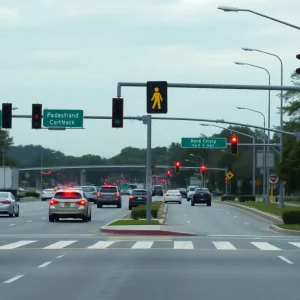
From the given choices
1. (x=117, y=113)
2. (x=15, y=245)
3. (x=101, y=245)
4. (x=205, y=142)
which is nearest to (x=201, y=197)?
(x=205, y=142)

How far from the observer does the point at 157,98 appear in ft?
108

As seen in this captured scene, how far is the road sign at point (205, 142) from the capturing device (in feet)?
237

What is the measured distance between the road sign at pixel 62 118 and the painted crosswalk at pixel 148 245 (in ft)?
65.6

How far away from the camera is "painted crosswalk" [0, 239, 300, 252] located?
25.6m

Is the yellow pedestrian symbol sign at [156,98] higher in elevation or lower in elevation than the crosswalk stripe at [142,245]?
higher

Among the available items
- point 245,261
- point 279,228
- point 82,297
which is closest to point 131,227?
point 279,228

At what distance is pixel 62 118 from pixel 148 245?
23064 millimetres

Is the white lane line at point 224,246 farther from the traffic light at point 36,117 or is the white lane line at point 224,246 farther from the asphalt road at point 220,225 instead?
the traffic light at point 36,117

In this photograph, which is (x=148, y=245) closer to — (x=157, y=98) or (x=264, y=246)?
(x=264, y=246)

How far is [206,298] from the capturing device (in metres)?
Answer: 13.8

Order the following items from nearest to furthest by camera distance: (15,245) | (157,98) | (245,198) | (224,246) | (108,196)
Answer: (15,245) → (224,246) → (157,98) → (108,196) → (245,198)

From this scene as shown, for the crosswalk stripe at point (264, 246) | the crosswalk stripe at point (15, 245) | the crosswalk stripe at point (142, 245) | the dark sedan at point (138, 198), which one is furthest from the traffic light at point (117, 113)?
the dark sedan at point (138, 198)

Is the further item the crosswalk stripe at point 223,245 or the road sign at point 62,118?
the road sign at point 62,118

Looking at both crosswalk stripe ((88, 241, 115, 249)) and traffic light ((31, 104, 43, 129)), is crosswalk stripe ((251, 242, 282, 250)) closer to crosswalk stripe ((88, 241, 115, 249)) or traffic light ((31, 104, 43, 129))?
→ crosswalk stripe ((88, 241, 115, 249))
